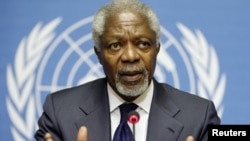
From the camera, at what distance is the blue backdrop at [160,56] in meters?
2.47

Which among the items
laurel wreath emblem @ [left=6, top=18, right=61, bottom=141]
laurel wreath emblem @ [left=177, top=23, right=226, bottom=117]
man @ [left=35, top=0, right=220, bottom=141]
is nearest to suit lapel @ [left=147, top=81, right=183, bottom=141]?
man @ [left=35, top=0, right=220, bottom=141]

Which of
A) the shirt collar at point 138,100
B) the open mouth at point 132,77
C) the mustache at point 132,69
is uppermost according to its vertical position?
the mustache at point 132,69

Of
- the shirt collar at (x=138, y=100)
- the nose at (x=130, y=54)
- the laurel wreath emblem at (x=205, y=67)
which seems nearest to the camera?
the nose at (x=130, y=54)

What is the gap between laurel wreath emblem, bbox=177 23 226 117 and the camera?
245 cm

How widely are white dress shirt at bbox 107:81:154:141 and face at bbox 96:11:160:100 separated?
7 centimetres

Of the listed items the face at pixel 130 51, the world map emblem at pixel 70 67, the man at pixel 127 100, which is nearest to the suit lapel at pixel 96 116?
the man at pixel 127 100

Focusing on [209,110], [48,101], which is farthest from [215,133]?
[48,101]

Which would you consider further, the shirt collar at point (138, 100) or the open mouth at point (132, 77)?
the shirt collar at point (138, 100)

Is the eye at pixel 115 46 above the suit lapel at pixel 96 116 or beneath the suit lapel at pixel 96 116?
above

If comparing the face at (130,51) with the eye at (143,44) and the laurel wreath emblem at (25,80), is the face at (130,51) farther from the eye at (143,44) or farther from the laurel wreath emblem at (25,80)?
the laurel wreath emblem at (25,80)

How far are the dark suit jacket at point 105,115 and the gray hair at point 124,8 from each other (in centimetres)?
24

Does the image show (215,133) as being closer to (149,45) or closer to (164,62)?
(149,45)

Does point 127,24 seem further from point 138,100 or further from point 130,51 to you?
point 138,100

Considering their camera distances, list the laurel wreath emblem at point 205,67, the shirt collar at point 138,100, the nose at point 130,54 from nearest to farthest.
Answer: the nose at point 130,54, the shirt collar at point 138,100, the laurel wreath emblem at point 205,67
